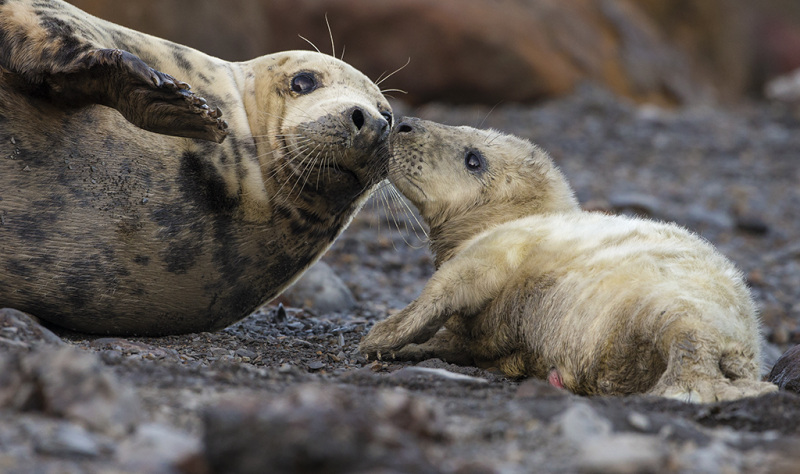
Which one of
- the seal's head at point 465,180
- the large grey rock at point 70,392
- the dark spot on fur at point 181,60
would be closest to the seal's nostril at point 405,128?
the seal's head at point 465,180

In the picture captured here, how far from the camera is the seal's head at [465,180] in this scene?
454 centimetres

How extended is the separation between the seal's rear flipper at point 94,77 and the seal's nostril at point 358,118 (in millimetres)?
785

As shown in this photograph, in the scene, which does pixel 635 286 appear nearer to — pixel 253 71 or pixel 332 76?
pixel 332 76

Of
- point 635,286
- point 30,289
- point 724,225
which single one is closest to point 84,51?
point 30,289

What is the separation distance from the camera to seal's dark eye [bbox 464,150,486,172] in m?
4.71

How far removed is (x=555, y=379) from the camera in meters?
3.77

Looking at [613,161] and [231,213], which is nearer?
[231,213]

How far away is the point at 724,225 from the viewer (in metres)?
8.96

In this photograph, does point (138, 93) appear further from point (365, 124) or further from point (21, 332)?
point (365, 124)

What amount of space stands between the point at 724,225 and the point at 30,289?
6.84 m

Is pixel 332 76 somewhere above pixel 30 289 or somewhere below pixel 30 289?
above

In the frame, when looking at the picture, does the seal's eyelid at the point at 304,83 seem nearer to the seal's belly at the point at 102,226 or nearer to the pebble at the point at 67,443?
the seal's belly at the point at 102,226

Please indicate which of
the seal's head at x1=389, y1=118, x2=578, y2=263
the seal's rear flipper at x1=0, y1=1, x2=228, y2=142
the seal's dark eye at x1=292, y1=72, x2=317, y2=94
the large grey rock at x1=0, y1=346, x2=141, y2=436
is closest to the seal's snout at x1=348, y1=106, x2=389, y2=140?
the seal's head at x1=389, y1=118, x2=578, y2=263

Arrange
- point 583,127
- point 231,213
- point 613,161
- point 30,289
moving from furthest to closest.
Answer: point 583,127 < point 613,161 < point 231,213 < point 30,289
